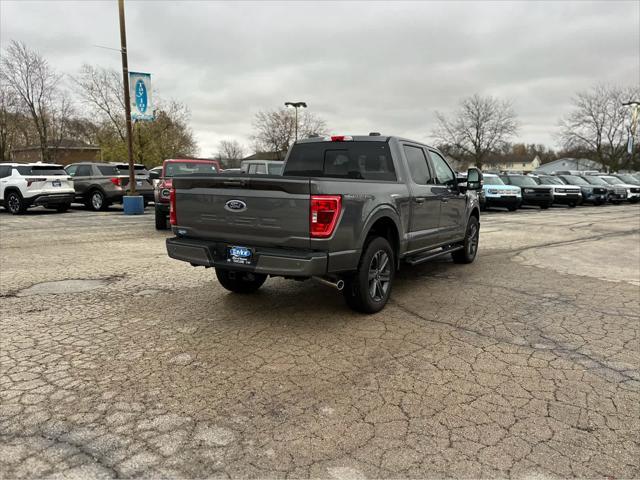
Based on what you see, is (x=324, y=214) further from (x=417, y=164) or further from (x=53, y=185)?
(x=53, y=185)

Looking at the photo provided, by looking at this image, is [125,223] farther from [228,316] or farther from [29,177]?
[228,316]

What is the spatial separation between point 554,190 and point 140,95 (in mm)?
20523

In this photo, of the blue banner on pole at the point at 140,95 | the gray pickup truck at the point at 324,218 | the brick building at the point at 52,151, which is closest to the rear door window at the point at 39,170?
the blue banner on pole at the point at 140,95

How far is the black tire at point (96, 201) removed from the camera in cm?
1778

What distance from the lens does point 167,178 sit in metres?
11.6

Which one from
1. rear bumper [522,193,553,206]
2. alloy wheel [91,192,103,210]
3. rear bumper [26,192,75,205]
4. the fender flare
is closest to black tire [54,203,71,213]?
rear bumper [26,192,75,205]

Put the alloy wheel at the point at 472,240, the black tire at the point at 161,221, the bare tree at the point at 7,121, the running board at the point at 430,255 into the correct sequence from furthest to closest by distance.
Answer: the bare tree at the point at 7,121 → the black tire at the point at 161,221 → the alloy wheel at the point at 472,240 → the running board at the point at 430,255

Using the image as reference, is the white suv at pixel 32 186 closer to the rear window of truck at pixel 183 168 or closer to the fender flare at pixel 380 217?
the rear window of truck at pixel 183 168

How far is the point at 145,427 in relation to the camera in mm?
2824

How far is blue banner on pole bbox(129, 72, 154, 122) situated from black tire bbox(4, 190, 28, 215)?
4.52 meters

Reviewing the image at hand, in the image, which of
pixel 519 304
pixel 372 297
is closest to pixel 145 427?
pixel 372 297

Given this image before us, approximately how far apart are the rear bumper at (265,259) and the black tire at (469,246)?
444cm

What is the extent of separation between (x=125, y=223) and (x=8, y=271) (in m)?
6.81

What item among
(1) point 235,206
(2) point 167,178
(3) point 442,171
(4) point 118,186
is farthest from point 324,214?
(4) point 118,186
